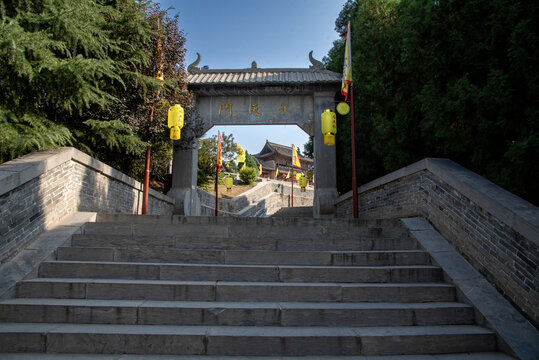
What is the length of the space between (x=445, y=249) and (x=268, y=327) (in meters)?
2.66

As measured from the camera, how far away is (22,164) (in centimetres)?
415

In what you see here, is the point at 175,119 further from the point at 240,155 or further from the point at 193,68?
the point at 240,155

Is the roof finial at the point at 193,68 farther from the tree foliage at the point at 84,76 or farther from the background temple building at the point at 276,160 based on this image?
the background temple building at the point at 276,160

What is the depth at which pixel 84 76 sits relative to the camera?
18.5ft

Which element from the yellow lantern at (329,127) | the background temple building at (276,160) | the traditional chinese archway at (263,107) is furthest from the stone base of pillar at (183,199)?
the background temple building at (276,160)

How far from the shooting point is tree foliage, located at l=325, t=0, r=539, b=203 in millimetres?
3531

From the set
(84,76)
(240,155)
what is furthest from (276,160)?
(84,76)

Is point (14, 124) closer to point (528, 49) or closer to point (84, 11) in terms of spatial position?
point (84, 11)

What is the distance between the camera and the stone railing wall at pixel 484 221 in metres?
3.08

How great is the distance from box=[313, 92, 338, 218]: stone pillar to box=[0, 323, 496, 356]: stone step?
704 centimetres

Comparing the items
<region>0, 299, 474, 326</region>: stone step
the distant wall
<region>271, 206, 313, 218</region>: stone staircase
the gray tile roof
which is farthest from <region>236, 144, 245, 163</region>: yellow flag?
<region>0, 299, 474, 326</region>: stone step

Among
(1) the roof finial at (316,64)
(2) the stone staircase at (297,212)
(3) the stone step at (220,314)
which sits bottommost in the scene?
(3) the stone step at (220,314)

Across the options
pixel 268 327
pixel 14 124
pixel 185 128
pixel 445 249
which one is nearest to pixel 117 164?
pixel 185 128

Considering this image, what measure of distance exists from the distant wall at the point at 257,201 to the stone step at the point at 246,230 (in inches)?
309
